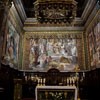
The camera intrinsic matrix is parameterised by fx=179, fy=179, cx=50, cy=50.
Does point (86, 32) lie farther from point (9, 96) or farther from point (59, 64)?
point (9, 96)

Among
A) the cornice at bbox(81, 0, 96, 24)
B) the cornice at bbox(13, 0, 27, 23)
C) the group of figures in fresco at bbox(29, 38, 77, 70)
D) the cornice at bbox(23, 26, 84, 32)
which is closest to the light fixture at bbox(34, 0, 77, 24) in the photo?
the cornice at bbox(13, 0, 27, 23)

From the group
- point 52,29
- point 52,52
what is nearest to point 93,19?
point 52,29

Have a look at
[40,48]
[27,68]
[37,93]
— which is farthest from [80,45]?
[37,93]

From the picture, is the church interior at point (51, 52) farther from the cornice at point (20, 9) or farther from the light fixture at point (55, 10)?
the light fixture at point (55, 10)

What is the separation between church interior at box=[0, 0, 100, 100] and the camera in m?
11.7

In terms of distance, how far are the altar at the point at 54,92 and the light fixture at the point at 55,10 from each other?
326cm

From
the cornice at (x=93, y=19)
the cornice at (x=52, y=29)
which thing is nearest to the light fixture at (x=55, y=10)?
the cornice at (x=93, y=19)

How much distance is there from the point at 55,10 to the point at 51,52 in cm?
750

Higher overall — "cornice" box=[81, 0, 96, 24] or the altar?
"cornice" box=[81, 0, 96, 24]

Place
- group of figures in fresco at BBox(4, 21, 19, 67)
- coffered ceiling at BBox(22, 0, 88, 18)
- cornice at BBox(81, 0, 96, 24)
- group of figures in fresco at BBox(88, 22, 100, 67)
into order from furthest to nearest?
coffered ceiling at BBox(22, 0, 88, 18) < cornice at BBox(81, 0, 96, 24) < group of figures in fresco at BBox(88, 22, 100, 67) < group of figures in fresco at BBox(4, 21, 19, 67)

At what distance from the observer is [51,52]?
1515 cm

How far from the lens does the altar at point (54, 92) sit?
25.8 ft

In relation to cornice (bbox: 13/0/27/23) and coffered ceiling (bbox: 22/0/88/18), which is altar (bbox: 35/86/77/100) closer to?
cornice (bbox: 13/0/27/23)

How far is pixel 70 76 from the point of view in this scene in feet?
45.5
